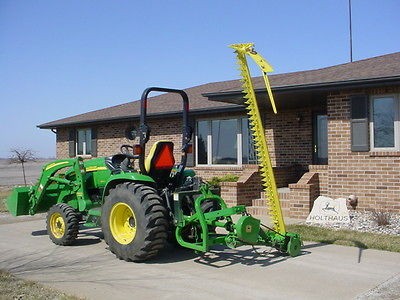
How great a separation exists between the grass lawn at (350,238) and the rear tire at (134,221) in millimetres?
3097

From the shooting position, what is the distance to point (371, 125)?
34.1 ft

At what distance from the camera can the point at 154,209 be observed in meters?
6.36

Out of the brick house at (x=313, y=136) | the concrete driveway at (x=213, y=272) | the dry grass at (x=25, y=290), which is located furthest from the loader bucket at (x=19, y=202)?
the brick house at (x=313, y=136)

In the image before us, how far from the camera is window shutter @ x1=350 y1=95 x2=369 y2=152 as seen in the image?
1035 centimetres

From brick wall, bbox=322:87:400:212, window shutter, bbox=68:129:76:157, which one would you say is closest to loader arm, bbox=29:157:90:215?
brick wall, bbox=322:87:400:212

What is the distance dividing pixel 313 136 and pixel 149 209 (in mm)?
8213

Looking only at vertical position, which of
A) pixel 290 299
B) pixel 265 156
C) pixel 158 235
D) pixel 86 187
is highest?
pixel 265 156

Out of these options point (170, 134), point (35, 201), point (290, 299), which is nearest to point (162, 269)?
point (290, 299)

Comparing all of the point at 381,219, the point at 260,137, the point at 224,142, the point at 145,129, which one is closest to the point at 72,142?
the point at 224,142

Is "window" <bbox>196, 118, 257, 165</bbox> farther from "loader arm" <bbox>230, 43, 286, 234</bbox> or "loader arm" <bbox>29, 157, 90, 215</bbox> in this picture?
"loader arm" <bbox>230, 43, 286, 234</bbox>

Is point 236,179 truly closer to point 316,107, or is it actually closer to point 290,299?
point 316,107

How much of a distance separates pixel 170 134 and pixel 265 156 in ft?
32.9

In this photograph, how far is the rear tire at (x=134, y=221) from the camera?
6324 millimetres

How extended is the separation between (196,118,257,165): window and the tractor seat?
24.5ft
